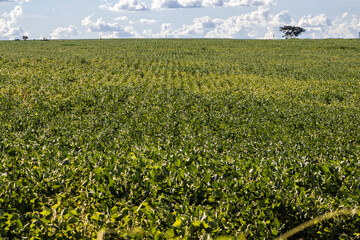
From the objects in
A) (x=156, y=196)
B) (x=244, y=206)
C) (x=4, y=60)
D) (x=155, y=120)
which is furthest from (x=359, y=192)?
(x=4, y=60)

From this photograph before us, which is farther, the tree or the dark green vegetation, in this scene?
the tree

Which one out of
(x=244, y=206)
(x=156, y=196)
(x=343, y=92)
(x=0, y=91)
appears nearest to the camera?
(x=244, y=206)

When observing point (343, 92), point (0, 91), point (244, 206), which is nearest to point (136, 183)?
point (244, 206)

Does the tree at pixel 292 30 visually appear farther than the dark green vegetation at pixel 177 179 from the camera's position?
Yes

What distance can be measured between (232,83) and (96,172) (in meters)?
27.6

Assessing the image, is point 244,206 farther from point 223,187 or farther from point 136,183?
point 136,183

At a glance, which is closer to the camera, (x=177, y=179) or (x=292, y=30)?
(x=177, y=179)

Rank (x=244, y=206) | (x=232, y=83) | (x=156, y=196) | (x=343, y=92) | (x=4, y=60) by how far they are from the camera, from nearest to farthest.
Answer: (x=244, y=206), (x=156, y=196), (x=343, y=92), (x=232, y=83), (x=4, y=60)

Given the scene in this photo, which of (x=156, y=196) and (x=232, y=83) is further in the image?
(x=232, y=83)

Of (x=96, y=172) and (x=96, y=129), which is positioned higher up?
(x=96, y=172)

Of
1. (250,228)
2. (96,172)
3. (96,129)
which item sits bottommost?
(96,129)

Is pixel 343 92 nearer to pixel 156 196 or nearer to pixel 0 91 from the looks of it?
pixel 156 196

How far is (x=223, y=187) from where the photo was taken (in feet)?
15.8

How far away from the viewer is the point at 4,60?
4056cm
